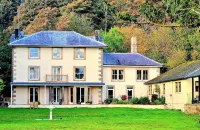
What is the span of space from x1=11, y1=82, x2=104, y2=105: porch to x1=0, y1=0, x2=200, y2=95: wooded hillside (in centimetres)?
624

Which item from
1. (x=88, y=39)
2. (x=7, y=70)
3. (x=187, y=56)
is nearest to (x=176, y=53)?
(x=187, y=56)

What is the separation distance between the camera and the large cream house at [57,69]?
55.5 metres

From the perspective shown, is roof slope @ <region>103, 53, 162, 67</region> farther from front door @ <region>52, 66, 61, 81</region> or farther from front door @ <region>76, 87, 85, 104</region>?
front door @ <region>52, 66, 61, 81</region>

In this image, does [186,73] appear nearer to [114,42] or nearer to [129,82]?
[129,82]

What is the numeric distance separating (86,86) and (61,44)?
15.8 ft

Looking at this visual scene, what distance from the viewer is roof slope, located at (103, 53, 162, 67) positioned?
58625mm

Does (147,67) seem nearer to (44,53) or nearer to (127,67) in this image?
(127,67)

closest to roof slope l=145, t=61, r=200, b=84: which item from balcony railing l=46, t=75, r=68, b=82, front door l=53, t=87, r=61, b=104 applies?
balcony railing l=46, t=75, r=68, b=82

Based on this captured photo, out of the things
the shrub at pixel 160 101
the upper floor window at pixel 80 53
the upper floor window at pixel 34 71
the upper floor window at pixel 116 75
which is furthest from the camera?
the upper floor window at pixel 116 75

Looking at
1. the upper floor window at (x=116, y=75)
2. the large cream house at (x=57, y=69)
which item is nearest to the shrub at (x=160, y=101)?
the large cream house at (x=57, y=69)

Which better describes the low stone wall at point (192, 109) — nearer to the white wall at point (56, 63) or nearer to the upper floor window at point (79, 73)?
the white wall at point (56, 63)

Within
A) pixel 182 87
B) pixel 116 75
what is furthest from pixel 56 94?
pixel 182 87

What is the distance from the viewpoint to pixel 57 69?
56.3 m

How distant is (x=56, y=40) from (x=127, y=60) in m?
7.95
